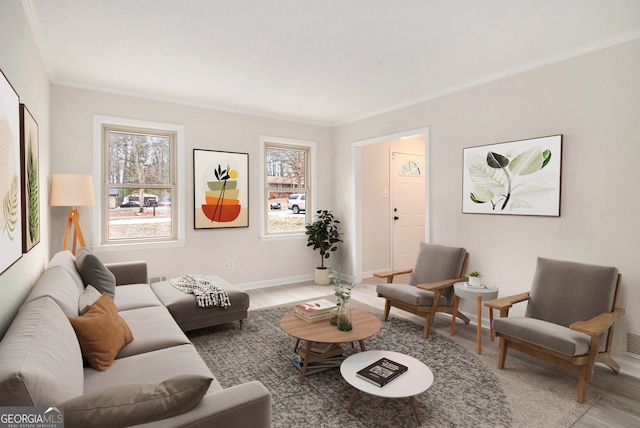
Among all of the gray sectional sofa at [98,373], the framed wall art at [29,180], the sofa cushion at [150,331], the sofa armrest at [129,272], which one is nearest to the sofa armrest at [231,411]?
the gray sectional sofa at [98,373]

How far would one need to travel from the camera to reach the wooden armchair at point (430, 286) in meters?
3.39

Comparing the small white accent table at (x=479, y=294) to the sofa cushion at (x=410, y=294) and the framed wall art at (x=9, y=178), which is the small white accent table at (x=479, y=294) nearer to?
the sofa cushion at (x=410, y=294)

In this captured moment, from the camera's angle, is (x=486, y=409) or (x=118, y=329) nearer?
(x=118, y=329)

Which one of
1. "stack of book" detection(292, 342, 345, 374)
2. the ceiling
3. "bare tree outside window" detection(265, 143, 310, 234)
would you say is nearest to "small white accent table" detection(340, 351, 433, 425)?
"stack of book" detection(292, 342, 345, 374)

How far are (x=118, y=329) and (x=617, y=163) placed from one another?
3.81 metres

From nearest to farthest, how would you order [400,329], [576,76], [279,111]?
[576,76]
[400,329]
[279,111]

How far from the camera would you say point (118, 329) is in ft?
6.72

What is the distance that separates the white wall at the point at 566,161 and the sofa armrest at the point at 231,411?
300 centimetres

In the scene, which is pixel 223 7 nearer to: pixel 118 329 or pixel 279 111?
pixel 118 329

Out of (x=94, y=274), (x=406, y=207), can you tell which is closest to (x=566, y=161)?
(x=406, y=207)

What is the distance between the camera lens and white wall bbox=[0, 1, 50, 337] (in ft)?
5.78

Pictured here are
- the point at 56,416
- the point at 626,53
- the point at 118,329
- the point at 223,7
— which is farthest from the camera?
the point at 626,53

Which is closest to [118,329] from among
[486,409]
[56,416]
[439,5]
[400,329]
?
[56,416]

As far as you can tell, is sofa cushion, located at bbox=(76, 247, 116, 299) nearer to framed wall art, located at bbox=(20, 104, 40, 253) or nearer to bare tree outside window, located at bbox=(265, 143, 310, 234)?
framed wall art, located at bbox=(20, 104, 40, 253)
